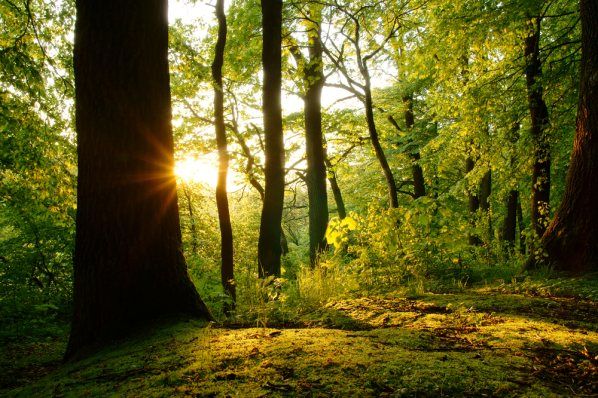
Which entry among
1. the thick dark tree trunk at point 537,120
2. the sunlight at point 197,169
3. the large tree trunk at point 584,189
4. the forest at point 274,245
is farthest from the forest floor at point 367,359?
the sunlight at point 197,169

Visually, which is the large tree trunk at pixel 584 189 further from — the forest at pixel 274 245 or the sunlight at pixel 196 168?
the sunlight at pixel 196 168

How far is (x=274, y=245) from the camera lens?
6.79 m

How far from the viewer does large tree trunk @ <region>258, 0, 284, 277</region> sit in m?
6.54

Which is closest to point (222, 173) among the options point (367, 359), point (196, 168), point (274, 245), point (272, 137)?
point (272, 137)

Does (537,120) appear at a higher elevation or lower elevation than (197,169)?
lower

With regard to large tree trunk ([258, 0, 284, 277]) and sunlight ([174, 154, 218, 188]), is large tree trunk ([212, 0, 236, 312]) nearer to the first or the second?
large tree trunk ([258, 0, 284, 277])

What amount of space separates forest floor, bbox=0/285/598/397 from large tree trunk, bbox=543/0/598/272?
1.79 metres

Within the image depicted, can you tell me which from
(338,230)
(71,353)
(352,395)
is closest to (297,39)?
(338,230)

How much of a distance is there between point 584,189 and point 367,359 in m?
4.54

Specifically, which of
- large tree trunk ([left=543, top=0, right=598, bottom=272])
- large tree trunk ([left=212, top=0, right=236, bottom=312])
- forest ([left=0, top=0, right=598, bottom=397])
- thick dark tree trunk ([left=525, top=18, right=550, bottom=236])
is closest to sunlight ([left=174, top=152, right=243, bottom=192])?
forest ([left=0, top=0, right=598, bottom=397])

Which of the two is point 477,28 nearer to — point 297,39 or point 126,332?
point 297,39

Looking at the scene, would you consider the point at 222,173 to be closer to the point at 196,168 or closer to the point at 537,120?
the point at 537,120

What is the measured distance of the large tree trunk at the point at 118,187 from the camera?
2.99m

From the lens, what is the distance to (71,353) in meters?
2.99
